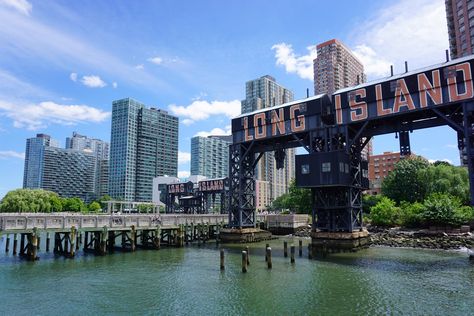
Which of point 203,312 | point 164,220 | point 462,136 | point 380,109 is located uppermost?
Answer: point 380,109

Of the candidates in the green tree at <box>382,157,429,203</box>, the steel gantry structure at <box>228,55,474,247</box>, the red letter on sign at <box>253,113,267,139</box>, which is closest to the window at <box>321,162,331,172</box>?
the steel gantry structure at <box>228,55,474,247</box>

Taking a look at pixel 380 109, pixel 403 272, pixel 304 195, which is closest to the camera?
pixel 403 272

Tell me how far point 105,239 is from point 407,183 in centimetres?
6823

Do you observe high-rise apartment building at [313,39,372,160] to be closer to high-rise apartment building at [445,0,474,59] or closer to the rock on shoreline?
high-rise apartment building at [445,0,474,59]

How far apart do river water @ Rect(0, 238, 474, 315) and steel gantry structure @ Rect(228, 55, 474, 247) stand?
30.0 feet

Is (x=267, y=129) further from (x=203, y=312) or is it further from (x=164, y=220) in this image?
(x=203, y=312)

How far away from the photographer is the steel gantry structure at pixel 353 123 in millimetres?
36438

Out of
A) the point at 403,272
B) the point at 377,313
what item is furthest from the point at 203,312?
the point at 403,272

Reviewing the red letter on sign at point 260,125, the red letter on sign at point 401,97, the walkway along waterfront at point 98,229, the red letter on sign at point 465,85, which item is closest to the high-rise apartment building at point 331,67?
the red letter on sign at point 260,125

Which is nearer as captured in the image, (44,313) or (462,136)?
(44,313)

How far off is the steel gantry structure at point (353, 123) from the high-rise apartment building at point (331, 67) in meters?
128

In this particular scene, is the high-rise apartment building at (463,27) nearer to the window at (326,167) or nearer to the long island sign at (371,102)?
the long island sign at (371,102)

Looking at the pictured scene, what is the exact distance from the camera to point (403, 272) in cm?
3000

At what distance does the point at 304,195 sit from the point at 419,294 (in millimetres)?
69759
